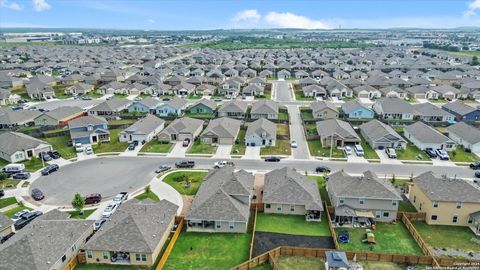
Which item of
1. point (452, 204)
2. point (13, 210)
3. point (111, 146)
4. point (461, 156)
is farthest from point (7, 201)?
point (461, 156)

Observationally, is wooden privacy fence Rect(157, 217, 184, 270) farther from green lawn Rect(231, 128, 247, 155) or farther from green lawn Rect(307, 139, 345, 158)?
green lawn Rect(307, 139, 345, 158)

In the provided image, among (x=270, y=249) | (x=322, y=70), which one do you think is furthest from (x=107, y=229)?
(x=322, y=70)

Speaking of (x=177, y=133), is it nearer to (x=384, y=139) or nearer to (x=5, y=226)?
(x=5, y=226)

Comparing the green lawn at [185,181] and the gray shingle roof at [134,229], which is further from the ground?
the gray shingle roof at [134,229]

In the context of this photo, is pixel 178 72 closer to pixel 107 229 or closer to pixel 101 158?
pixel 101 158

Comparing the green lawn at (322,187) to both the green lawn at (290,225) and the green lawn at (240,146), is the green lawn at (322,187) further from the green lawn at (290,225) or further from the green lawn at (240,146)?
the green lawn at (240,146)

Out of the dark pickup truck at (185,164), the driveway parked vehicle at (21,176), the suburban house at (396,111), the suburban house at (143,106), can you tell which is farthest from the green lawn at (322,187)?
the suburban house at (143,106)
